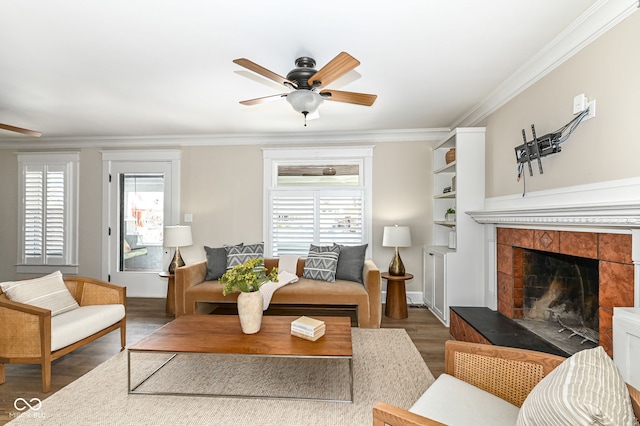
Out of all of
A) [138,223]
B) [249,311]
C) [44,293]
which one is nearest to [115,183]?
[138,223]

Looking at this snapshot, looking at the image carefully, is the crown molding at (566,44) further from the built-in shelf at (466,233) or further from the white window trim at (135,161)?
the white window trim at (135,161)

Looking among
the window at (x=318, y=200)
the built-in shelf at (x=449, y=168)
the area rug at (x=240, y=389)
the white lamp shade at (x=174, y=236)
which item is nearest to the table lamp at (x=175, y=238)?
the white lamp shade at (x=174, y=236)

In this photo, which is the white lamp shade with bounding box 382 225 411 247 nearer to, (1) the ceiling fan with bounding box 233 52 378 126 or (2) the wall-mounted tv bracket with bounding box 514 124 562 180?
(2) the wall-mounted tv bracket with bounding box 514 124 562 180

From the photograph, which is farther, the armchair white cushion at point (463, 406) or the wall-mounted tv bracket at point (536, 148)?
the wall-mounted tv bracket at point (536, 148)

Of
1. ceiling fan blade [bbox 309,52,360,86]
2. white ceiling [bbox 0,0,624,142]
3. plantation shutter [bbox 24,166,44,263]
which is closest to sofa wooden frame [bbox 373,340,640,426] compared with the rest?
ceiling fan blade [bbox 309,52,360,86]

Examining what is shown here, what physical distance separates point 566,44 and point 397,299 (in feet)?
9.60

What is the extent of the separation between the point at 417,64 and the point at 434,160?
220cm

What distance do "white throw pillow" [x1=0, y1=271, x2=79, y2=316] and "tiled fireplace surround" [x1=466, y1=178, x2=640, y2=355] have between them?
3.88 metres

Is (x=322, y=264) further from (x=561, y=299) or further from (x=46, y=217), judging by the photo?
(x=46, y=217)

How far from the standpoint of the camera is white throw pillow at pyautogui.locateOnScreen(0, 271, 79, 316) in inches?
100

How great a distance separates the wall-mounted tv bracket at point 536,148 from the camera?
2391 mm

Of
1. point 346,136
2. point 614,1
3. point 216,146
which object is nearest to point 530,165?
point 614,1

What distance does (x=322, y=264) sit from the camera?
13.4 feet

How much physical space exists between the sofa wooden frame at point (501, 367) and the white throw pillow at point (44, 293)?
118 inches
